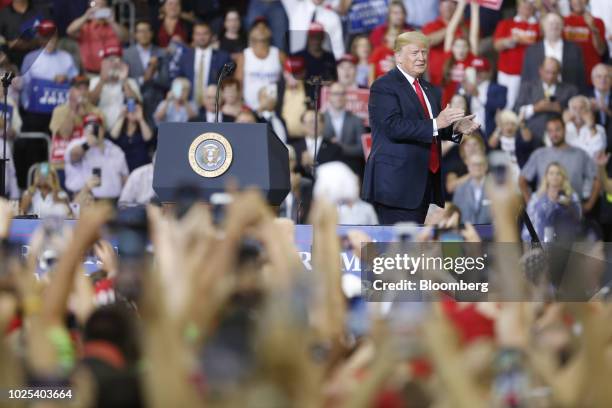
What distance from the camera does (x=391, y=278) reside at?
5.00m

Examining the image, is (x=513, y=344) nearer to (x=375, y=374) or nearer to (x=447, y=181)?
(x=375, y=374)

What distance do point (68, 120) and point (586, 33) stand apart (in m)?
4.95

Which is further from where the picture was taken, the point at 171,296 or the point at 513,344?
the point at 513,344

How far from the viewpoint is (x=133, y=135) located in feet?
37.8

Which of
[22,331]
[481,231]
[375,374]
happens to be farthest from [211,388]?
[481,231]

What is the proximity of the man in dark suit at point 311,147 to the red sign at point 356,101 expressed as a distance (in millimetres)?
320

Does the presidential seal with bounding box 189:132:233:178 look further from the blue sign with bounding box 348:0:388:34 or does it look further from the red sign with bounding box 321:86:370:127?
the blue sign with bounding box 348:0:388:34

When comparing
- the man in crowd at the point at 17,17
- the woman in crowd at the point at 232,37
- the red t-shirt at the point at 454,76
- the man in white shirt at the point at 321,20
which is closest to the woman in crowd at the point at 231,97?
the woman in crowd at the point at 232,37

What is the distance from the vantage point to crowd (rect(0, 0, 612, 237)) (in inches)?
432

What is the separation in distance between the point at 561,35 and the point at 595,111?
2.87 ft

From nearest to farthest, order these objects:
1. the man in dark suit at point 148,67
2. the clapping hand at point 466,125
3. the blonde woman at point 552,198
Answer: the clapping hand at point 466,125 → the blonde woman at point 552,198 → the man in dark suit at point 148,67

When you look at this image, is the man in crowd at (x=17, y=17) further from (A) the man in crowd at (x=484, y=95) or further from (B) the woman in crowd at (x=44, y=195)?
(A) the man in crowd at (x=484, y=95)

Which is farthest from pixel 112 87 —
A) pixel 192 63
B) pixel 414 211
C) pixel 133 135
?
pixel 414 211

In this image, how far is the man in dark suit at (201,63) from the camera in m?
11.8
